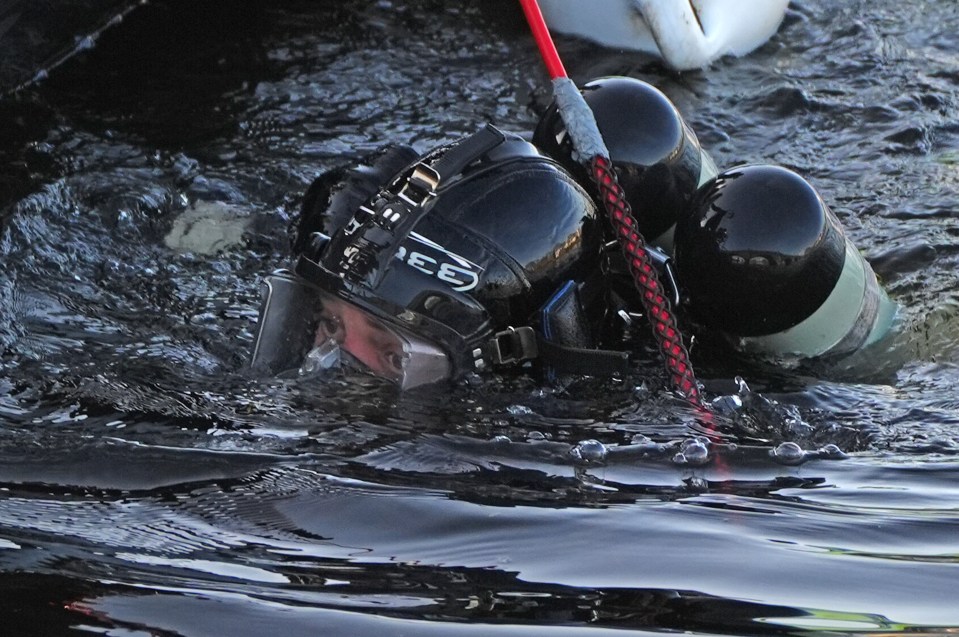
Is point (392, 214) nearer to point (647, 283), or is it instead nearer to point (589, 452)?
point (647, 283)

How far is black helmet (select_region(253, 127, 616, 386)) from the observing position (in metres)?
3.56

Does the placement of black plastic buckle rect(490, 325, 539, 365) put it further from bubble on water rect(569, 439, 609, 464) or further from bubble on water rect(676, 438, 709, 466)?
bubble on water rect(676, 438, 709, 466)

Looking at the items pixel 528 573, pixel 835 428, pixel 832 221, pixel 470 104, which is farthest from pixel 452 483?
pixel 470 104

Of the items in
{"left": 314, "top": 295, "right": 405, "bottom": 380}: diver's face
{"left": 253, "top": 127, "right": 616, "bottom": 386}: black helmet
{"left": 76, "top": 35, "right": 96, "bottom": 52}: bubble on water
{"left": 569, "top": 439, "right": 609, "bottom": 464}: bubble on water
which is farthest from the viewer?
{"left": 76, "top": 35, "right": 96, "bottom": 52}: bubble on water

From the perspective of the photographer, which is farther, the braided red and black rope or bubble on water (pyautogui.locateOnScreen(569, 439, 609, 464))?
the braided red and black rope

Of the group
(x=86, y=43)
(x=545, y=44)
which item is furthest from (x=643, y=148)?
(x=86, y=43)

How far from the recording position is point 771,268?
13.0 feet

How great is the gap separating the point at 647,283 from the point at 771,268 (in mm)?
592

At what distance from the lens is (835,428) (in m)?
3.67

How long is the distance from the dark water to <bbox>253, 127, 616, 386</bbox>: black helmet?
6.7 inches

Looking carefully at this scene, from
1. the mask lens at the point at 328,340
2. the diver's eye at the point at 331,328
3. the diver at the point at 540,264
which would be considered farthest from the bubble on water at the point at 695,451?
the diver's eye at the point at 331,328

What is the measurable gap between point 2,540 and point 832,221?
9.21ft

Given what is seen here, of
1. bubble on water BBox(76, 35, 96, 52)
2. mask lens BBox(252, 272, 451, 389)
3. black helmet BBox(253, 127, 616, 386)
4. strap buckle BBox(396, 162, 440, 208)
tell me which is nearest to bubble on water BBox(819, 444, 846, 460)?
black helmet BBox(253, 127, 616, 386)

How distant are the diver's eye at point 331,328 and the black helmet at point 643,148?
1.02 metres
